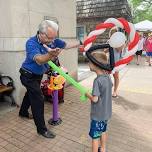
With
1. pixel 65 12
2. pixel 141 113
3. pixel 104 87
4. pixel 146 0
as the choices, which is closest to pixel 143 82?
pixel 141 113

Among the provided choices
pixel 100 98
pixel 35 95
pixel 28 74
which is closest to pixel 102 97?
pixel 100 98

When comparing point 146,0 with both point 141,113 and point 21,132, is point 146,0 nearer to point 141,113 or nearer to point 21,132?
point 141,113

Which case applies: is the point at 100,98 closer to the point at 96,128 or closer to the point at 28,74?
the point at 96,128

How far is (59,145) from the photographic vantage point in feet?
11.6

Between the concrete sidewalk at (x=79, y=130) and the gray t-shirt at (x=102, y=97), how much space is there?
2.82 ft

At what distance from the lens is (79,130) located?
13.2 feet

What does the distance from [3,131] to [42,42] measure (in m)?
1.70

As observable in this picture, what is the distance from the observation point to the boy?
8.80ft

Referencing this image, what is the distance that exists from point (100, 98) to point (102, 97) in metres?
0.03

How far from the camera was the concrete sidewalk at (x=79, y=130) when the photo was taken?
11.5 ft

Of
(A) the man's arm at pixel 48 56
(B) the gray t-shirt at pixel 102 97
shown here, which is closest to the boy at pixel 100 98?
(B) the gray t-shirt at pixel 102 97

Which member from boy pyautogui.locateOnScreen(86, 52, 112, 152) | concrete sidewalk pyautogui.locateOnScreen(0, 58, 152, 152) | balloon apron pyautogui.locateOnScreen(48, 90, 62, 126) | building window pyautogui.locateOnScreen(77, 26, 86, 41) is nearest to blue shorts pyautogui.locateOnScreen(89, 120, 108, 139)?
boy pyautogui.locateOnScreen(86, 52, 112, 152)

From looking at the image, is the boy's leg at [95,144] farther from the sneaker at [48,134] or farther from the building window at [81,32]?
the building window at [81,32]

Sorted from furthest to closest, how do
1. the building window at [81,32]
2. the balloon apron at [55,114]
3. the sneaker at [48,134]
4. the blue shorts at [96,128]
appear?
the building window at [81,32], the balloon apron at [55,114], the sneaker at [48,134], the blue shorts at [96,128]
